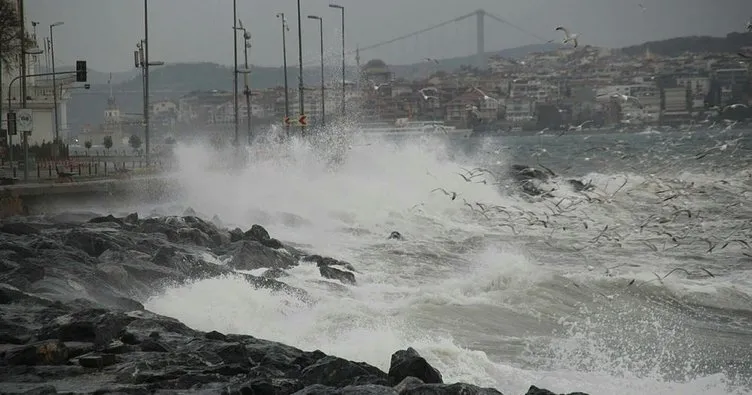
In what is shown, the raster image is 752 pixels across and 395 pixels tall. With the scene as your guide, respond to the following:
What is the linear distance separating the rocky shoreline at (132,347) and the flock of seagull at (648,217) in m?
8.49

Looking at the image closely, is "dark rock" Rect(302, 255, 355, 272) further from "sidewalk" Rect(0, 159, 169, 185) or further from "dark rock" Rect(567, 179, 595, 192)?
"dark rock" Rect(567, 179, 595, 192)

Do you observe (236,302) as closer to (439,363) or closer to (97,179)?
(439,363)

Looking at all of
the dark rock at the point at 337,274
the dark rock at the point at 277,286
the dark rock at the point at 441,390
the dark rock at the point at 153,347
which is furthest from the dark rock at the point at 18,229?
the dark rock at the point at 441,390

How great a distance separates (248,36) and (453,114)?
134ft

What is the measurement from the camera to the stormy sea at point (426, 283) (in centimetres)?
1095

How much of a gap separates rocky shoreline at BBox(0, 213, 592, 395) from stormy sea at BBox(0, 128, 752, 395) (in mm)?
58

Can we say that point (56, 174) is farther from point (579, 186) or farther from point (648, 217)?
point (579, 186)

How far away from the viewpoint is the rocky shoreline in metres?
8.19

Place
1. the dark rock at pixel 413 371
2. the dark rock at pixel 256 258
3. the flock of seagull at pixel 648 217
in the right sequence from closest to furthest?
the dark rock at pixel 413 371, the dark rock at pixel 256 258, the flock of seagull at pixel 648 217

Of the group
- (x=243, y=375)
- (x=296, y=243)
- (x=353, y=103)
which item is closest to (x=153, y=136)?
(x=353, y=103)

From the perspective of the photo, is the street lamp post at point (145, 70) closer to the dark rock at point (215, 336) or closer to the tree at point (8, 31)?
the tree at point (8, 31)

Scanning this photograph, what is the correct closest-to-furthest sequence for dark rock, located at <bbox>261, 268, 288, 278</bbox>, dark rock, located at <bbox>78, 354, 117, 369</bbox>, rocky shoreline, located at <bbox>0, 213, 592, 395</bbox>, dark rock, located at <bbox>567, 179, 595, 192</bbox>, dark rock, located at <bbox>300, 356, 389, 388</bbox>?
rocky shoreline, located at <bbox>0, 213, 592, 395</bbox>, dark rock, located at <bbox>300, 356, 389, 388</bbox>, dark rock, located at <bbox>78, 354, 117, 369</bbox>, dark rock, located at <bbox>261, 268, 288, 278</bbox>, dark rock, located at <bbox>567, 179, 595, 192</bbox>

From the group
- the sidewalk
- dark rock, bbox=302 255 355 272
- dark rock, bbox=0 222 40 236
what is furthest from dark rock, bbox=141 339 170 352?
the sidewalk

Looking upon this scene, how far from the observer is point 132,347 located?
9.46m
